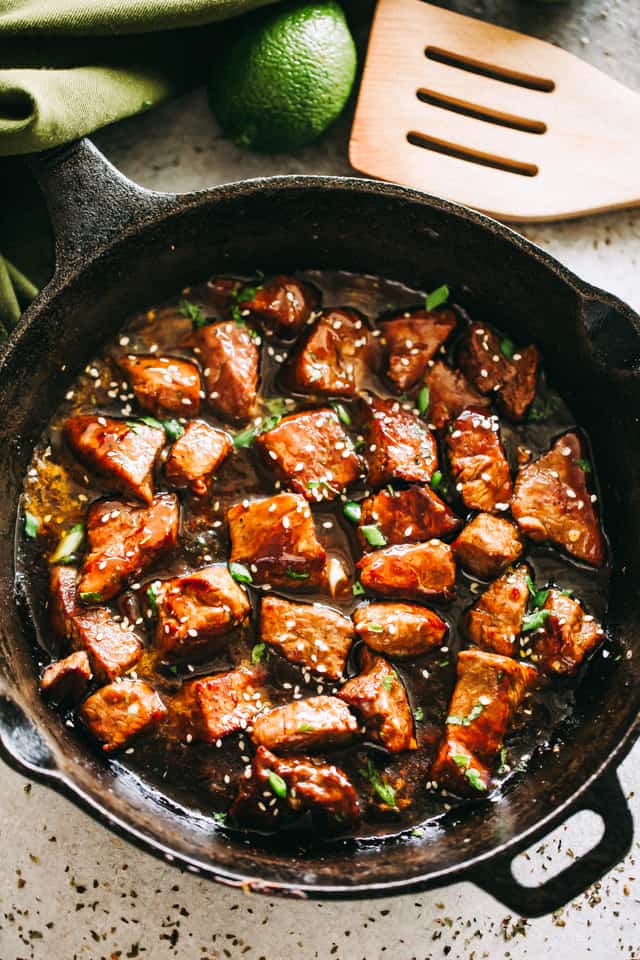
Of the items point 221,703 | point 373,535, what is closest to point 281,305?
point 373,535

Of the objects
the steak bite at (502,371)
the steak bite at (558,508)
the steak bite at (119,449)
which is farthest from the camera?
the steak bite at (502,371)

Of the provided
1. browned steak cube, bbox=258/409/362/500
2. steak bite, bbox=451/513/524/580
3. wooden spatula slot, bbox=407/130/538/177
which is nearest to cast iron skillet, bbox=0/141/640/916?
steak bite, bbox=451/513/524/580

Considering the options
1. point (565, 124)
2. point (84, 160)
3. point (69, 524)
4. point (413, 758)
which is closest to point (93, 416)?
point (69, 524)

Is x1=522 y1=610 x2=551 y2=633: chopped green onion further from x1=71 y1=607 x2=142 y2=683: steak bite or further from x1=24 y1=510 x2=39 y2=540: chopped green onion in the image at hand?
x1=24 y1=510 x2=39 y2=540: chopped green onion

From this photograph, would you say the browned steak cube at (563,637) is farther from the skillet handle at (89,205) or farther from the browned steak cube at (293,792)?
the skillet handle at (89,205)

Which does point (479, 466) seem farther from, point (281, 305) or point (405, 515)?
point (281, 305)

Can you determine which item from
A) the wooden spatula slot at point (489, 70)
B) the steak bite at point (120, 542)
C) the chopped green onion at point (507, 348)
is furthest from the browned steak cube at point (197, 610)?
→ the wooden spatula slot at point (489, 70)
